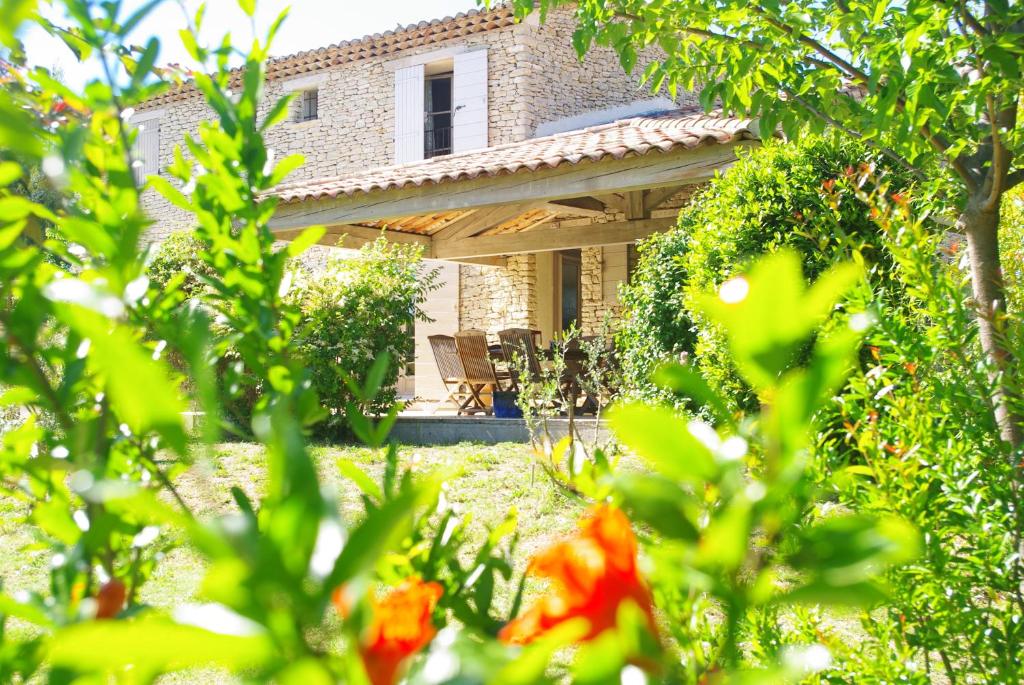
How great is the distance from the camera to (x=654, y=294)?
608 cm

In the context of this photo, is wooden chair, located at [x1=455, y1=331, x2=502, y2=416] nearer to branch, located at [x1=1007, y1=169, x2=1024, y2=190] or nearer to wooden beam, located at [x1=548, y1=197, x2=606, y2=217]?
wooden beam, located at [x1=548, y1=197, x2=606, y2=217]

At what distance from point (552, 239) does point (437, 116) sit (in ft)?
15.8

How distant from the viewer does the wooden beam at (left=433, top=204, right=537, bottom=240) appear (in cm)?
1041

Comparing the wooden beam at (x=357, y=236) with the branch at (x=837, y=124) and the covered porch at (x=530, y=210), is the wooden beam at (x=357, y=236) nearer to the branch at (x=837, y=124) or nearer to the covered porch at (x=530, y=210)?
the covered porch at (x=530, y=210)

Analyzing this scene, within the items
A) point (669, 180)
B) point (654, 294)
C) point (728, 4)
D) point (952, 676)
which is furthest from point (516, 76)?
point (952, 676)

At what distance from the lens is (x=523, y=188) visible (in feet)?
26.7

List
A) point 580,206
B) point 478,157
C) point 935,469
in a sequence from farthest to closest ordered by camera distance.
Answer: point 580,206
point 478,157
point 935,469

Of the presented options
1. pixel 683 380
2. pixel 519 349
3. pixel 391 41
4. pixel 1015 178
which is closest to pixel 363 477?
pixel 683 380

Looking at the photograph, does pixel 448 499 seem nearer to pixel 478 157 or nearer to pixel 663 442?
pixel 663 442

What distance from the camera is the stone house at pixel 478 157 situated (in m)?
8.65

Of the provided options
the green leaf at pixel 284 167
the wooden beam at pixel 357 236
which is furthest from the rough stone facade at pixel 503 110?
the green leaf at pixel 284 167

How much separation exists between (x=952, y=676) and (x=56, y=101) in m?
1.28

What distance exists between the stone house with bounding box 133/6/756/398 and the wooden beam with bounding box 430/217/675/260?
18mm

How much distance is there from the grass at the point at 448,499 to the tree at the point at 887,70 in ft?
4.43
